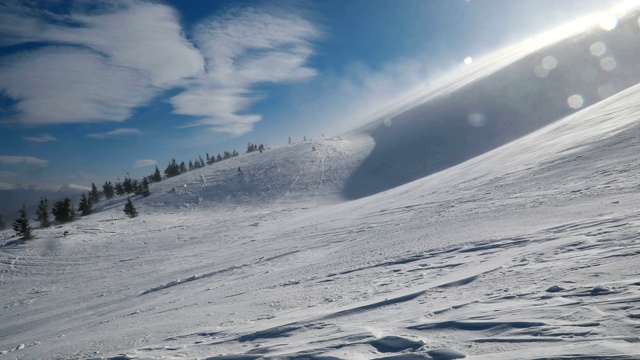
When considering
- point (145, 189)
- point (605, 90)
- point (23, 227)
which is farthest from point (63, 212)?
point (605, 90)

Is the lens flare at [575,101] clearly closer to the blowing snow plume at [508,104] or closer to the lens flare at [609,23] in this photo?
the blowing snow plume at [508,104]

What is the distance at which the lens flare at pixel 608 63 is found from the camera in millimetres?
35406

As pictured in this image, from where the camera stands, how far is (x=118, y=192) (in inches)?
1783

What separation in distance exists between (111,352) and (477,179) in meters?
14.1

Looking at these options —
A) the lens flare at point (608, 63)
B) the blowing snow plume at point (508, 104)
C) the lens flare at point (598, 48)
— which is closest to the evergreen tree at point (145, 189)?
the blowing snow plume at point (508, 104)

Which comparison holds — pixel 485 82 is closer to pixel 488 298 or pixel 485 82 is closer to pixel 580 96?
pixel 580 96

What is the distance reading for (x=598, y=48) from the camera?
129 feet

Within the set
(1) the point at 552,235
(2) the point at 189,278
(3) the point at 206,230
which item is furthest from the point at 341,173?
(1) the point at 552,235

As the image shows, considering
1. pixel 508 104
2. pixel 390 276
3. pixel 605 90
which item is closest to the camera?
pixel 390 276

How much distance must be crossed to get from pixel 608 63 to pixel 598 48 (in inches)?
164

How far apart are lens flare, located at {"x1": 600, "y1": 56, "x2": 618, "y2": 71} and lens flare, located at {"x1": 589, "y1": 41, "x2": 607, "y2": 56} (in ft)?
5.37

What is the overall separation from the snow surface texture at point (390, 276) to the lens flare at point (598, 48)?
2430 centimetres

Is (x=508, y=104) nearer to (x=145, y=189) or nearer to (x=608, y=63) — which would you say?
(x=608, y=63)

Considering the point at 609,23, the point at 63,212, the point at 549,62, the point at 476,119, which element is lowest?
the point at 63,212
